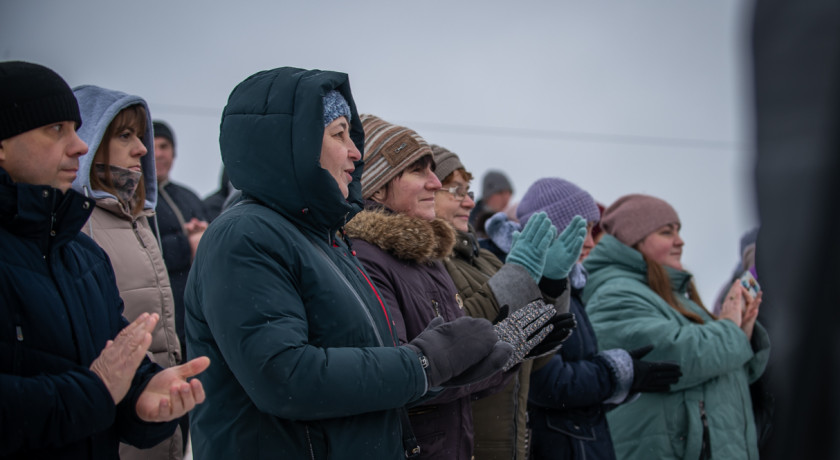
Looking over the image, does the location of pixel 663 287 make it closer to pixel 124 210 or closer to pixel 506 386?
pixel 506 386

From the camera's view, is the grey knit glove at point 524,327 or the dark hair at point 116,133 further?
the dark hair at point 116,133

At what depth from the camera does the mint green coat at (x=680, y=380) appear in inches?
148

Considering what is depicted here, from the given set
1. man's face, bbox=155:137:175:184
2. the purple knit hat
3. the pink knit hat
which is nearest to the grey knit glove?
the purple knit hat

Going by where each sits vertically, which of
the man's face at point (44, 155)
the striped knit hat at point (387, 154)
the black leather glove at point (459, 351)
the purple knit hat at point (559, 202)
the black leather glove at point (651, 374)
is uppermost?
the man's face at point (44, 155)

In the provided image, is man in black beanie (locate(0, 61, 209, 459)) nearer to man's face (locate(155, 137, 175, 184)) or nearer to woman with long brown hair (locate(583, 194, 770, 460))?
woman with long brown hair (locate(583, 194, 770, 460))

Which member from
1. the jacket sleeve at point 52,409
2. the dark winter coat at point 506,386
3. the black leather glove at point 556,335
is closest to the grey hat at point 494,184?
the dark winter coat at point 506,386

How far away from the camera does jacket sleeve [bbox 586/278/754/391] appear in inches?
149

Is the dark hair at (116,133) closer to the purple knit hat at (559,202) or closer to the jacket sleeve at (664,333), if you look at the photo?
the purple knit hat at (559,202)

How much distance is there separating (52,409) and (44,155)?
0.66 m

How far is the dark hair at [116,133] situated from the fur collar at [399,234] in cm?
85

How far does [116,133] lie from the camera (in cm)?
268

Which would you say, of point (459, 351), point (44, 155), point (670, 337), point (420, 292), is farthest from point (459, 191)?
point (44, 155)

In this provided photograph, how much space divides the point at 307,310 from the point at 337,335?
0.10m

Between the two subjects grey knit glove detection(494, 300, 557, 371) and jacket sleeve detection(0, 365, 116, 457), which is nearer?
jacket sleeve detection(0, 365, 116, 457)
